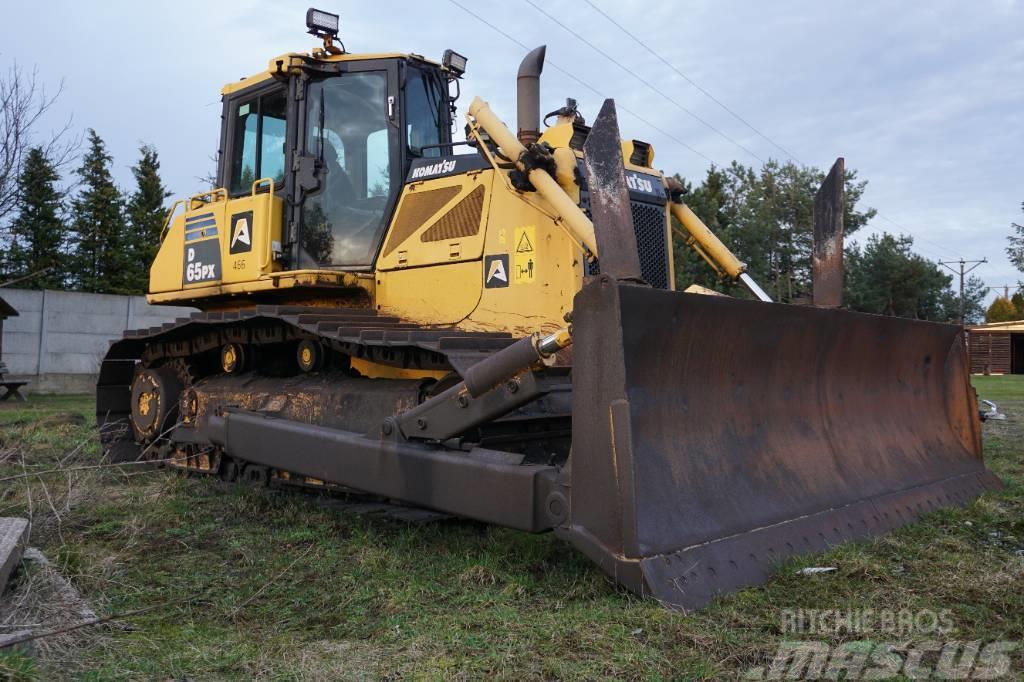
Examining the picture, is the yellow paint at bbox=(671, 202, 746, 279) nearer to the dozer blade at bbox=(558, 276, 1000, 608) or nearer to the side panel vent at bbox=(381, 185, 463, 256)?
the dozer blade at bbox=(558, 276, 1000, 608)

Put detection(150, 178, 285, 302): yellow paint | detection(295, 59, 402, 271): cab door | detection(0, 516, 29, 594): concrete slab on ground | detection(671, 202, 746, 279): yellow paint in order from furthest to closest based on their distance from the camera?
detection(150, 178, 285, 302): yellow paint → detection(671, 202, 746, 279): yellow paint → detection(295, 59, 402, 271): cab door → detection(0, 516, 29, 594): concrete slab on ground

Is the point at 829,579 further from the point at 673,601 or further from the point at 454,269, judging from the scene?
the point at 454,269

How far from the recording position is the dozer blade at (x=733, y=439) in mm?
3416

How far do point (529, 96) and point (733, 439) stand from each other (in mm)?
2794

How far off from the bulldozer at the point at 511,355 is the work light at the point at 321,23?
3 cm

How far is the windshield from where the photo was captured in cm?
618

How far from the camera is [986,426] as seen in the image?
36.2 ft

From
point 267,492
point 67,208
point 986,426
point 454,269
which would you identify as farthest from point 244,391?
point 67,208

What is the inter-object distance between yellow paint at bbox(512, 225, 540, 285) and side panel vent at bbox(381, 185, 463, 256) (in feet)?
2.15

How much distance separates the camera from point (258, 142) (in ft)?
22.7

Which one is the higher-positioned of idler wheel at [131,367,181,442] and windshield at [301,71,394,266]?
windshield at [301,71,394,266]

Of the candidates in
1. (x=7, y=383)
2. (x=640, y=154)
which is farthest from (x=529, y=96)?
(x=7, y=383)
